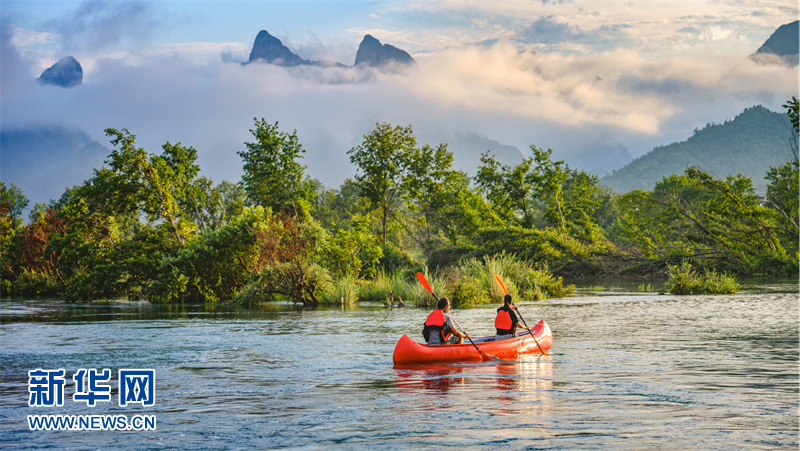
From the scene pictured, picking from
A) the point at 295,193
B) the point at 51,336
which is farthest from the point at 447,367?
the point at 295,193

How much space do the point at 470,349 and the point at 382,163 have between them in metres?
44.7

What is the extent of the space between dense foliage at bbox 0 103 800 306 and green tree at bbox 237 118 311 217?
0.35 ft

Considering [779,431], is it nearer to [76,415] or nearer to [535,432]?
[535,432]

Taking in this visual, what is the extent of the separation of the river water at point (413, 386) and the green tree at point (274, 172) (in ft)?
94.3

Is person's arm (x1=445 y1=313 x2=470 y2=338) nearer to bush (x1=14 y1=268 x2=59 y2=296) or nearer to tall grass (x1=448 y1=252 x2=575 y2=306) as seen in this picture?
tall grass (x1=448 y1=252 x2=575 y2=306)

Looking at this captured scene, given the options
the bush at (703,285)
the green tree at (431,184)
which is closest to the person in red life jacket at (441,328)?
the bush at (703,285)

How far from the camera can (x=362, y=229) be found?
37.1m

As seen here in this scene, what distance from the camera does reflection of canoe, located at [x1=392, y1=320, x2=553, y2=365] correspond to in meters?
14.2

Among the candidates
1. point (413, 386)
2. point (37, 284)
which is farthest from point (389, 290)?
point (37, 284)

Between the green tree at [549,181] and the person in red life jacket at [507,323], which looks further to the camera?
the green tree at [549,181]

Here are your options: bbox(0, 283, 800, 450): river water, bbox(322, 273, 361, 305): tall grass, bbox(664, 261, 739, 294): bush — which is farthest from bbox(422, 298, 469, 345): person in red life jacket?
bbox(664, 261, 739, 294): bush

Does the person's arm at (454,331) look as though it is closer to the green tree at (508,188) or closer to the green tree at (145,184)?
the green tree at (145,184)

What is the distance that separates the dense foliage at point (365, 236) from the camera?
3322 centimetres

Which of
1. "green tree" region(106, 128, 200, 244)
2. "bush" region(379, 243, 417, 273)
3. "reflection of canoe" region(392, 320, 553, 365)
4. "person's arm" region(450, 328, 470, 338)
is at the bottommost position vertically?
"reflection of canoe" region(392, 320, 553, 365)
